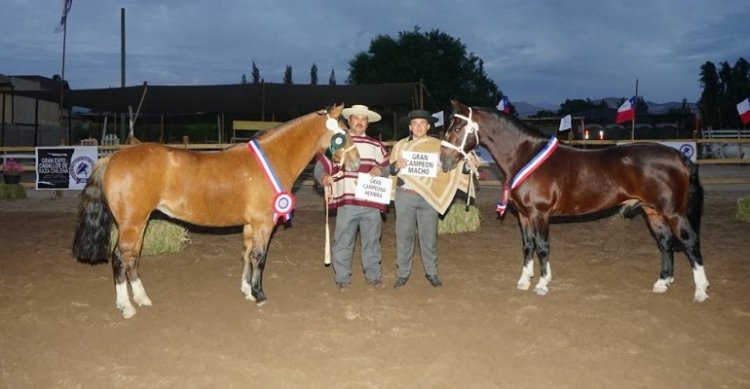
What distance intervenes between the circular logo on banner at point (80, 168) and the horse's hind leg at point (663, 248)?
13269mm

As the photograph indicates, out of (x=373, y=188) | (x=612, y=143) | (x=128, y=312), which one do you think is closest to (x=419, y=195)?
(x=373, y=188)

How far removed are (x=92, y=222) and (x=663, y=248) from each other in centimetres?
630

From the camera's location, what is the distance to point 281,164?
546 centimetres

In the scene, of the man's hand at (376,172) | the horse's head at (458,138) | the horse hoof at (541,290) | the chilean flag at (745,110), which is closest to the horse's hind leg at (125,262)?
the man's hand at (376,172)

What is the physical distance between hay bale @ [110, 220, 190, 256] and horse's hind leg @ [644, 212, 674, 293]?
6356 millimetres

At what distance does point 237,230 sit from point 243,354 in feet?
17.2

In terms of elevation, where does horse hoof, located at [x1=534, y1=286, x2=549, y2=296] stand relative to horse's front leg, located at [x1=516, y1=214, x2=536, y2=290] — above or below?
below

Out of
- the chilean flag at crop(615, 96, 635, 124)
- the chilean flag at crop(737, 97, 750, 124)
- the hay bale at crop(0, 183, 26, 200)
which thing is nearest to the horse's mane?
the chilean flag at crop(615, 96, 635, 124)

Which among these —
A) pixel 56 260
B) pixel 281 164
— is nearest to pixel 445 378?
pixel 281 164

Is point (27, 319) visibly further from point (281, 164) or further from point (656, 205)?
point (656, 205)

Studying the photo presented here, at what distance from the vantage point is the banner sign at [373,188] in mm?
5609

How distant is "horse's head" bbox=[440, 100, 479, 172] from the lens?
5648 mm

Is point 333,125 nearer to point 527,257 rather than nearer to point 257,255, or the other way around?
point 257,255

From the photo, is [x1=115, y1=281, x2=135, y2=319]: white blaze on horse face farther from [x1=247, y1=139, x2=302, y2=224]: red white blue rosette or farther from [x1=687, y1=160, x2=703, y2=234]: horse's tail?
[x1=687, y1=160, x2=703, y2=234]: horse's tail
